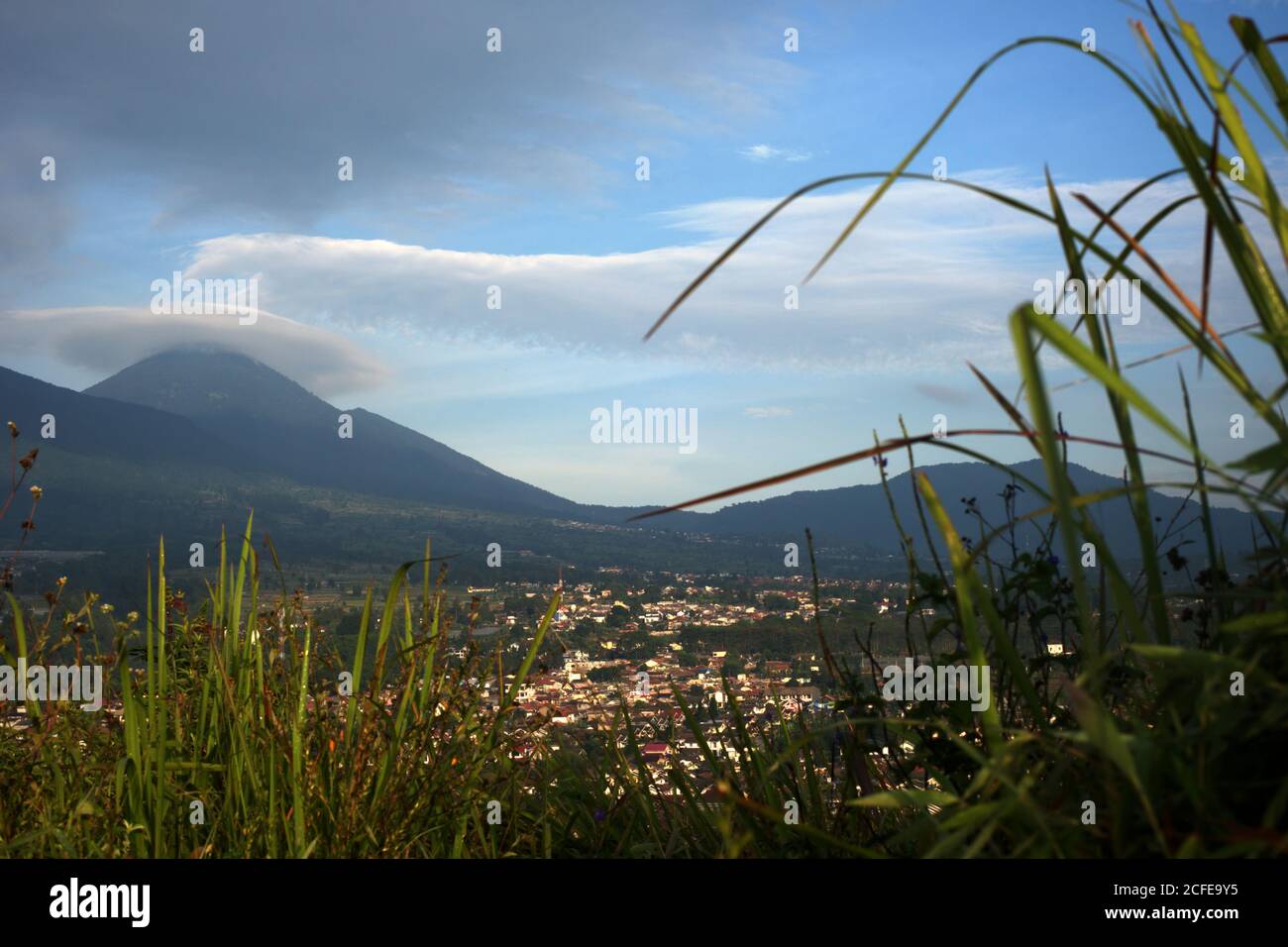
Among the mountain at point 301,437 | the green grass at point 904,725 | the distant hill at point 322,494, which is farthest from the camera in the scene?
the mountain at point 301,437

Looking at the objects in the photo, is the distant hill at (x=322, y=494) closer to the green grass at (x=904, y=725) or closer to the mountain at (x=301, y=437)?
the mountain at (x=301, y=437)

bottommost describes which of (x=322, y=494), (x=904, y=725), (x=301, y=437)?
(x=904, y=725)

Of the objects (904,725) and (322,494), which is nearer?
(904,725)

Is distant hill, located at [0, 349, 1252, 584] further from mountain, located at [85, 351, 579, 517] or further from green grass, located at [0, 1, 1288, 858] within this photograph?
green grass, located at [0, 1, 1288, 858]

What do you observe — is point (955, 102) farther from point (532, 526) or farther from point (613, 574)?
point (532, 526)

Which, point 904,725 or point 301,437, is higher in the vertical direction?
point 301,437

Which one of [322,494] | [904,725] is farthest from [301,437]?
[904,725]

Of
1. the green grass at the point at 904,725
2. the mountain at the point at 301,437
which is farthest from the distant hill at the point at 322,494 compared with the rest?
the green grass at the point at 904,725

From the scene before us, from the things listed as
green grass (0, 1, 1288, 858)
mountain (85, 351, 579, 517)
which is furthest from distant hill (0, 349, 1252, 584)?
green grass (0, 1, 1288, 858)

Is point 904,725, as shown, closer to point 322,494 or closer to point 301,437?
point 322,494
